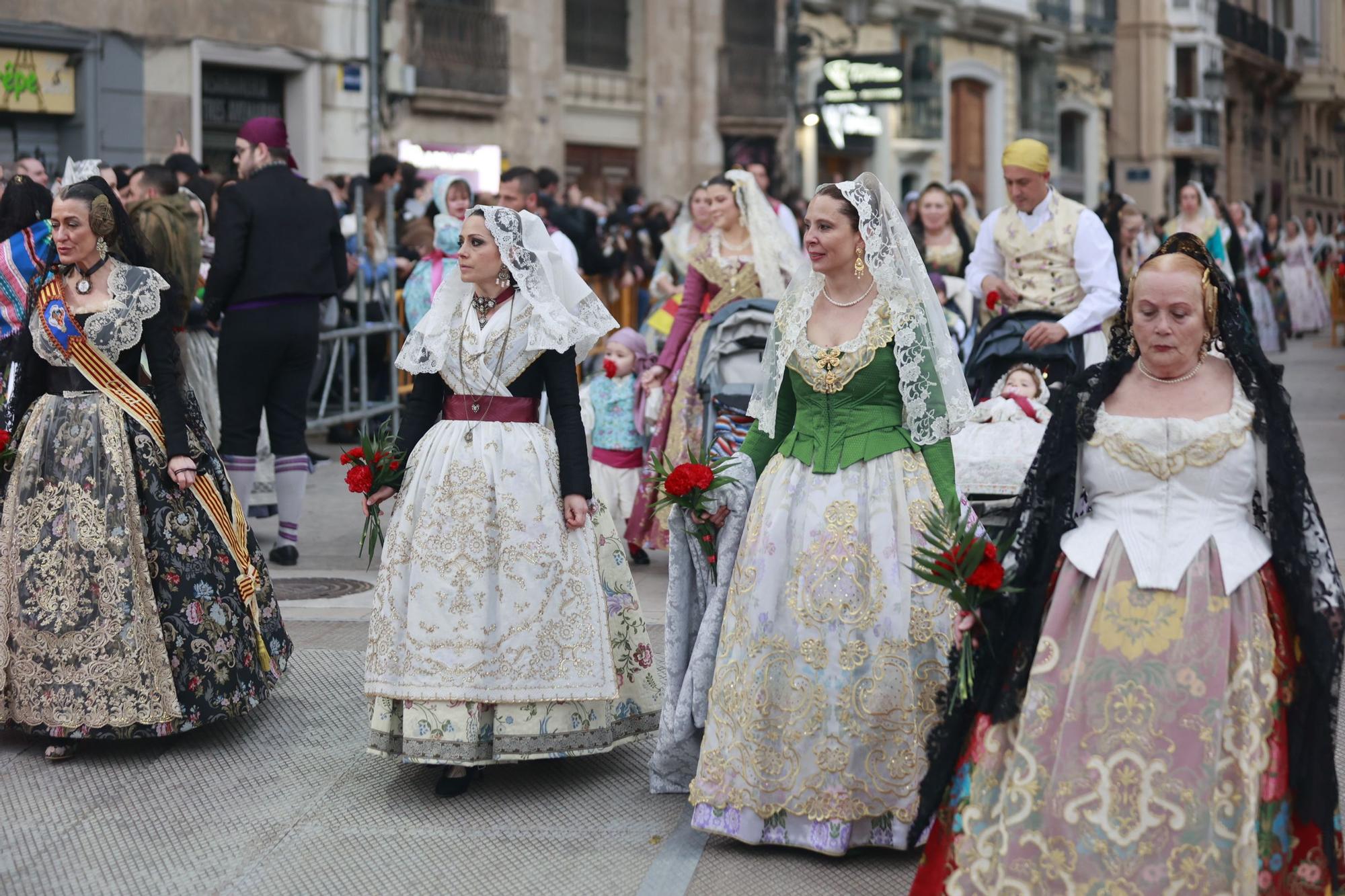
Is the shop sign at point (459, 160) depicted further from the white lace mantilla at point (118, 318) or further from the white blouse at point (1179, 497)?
the white blouse at point (1179, 497)

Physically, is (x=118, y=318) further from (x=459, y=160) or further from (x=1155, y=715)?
(x=459, y=160)

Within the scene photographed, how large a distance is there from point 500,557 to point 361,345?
283 inches

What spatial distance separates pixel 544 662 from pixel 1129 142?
42.1 m

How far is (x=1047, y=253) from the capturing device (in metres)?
7.98

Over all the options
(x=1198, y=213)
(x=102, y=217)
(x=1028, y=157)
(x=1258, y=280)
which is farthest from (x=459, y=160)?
(x=102, y=217)

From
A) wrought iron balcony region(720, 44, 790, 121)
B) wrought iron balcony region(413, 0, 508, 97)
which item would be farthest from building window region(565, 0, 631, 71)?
wrought iron balcony region(413, 0, 508, 97)

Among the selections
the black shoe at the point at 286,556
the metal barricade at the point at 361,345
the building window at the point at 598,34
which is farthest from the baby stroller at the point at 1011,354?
the building window at the point at 598,34

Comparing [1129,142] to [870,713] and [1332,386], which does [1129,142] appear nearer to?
[1332,386]

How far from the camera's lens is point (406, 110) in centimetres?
2080

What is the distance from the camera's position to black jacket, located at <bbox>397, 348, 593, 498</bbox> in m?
5.65

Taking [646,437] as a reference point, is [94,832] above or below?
below

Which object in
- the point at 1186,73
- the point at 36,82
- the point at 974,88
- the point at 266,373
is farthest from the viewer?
the point at 1186,73

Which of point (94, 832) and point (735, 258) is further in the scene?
point (735, 258)

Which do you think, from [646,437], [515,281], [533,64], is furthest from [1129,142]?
[515,281]
